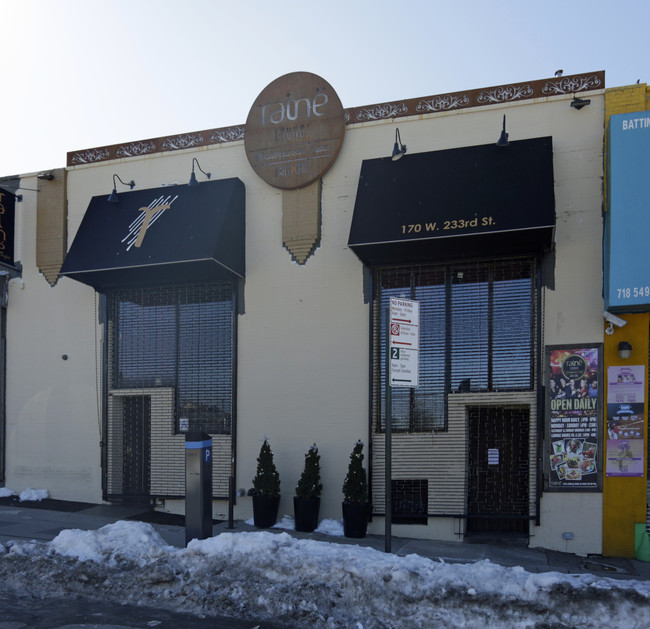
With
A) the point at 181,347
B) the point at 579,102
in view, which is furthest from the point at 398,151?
the point at 181,347

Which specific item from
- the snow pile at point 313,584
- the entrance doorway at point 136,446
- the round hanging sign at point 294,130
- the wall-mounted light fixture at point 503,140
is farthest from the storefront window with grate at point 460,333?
the entrance doorway at point 136,446

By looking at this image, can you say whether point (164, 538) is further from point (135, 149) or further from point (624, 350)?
point (135, 149)

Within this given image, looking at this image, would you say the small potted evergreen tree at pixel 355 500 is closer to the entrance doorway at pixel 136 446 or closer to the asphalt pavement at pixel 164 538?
the asphalt pavement at pixel 164 538

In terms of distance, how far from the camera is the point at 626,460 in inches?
393

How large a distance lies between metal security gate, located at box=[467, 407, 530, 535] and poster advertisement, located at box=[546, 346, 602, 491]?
1.93ft

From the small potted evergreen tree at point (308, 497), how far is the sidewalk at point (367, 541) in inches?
8.3

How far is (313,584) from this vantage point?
6871 mm

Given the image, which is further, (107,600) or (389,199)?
(389,199)

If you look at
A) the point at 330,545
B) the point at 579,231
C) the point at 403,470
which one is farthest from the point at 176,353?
the point at 579,231

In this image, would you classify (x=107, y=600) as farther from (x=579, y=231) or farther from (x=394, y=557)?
(x=579, y=231)

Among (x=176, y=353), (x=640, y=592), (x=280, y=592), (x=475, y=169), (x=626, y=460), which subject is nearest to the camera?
(x=640, y=592)

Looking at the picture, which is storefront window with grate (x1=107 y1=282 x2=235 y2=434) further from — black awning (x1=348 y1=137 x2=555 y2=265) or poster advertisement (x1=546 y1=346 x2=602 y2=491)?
poster advertisement (x1=546 y1=346 x2=602 y2=491)

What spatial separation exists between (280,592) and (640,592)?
3.47 meters

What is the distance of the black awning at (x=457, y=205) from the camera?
1002cm
